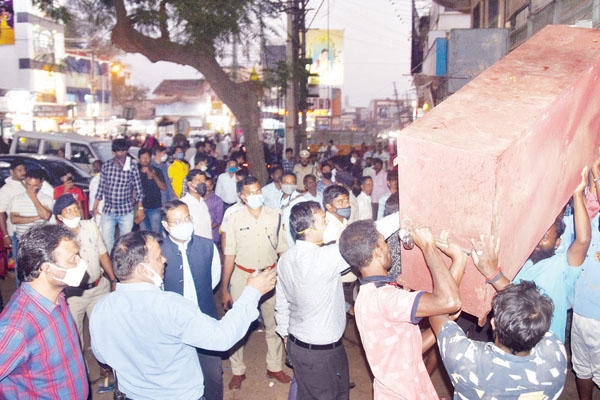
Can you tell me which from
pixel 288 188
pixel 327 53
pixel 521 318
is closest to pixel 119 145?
pixel 288 188

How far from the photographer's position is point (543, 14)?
7.96 metres

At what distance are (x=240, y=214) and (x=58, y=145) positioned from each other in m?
9.42

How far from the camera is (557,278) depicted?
319 cm

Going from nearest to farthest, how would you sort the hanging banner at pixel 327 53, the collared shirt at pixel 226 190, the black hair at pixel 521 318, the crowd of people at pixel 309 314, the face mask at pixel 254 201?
1. the black hair at pixel 521 318
2. the crowd of people at pixel 309 314
3. the face mask at pixel 254 201
4. the collared shirt at pixel 226 190
5. the hanging banner at pixel 327 53

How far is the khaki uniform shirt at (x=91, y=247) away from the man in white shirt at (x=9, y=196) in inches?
92.7

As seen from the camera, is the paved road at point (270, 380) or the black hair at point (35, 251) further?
the paved road at point (270, 380)

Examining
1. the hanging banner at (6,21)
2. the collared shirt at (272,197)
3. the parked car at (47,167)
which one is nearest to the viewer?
the collared shirt at (272,197)

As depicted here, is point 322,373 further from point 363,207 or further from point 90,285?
point 363,207

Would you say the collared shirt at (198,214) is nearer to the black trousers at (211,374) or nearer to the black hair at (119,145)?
the black hair at (119,145)

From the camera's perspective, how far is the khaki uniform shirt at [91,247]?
4207 mm

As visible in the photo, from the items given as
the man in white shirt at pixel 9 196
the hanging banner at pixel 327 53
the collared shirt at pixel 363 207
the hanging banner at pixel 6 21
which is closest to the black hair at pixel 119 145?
the man in white shirt at pixel 9 196

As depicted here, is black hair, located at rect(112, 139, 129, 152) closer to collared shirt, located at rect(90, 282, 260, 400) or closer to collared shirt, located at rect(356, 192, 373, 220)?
collared shirt, located at rect(356, 192, 373, 220)

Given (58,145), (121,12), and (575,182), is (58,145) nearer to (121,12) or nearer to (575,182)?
(121,12)

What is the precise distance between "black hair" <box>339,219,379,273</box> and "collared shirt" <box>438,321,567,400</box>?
641 mm
